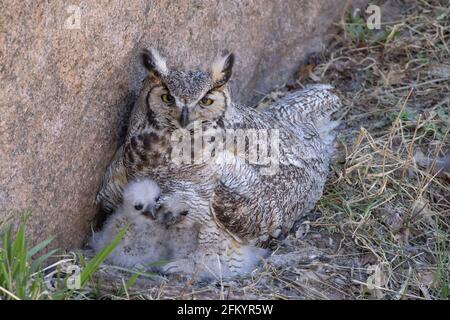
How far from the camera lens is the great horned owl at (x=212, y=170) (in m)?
3.46

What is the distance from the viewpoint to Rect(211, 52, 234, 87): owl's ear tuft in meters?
3.51

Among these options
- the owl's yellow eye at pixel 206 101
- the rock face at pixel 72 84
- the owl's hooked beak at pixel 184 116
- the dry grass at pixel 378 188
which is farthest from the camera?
the dry grass at pixel 378 188

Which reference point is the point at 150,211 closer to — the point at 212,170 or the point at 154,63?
the point at 212,170

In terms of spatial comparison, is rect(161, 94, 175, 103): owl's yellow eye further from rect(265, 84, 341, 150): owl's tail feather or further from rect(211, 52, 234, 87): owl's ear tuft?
rect(265, 84, 341, 150): owl's tail feather

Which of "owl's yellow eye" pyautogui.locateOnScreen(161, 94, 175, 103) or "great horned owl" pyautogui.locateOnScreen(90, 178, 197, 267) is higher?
"owl's yellow eye" pyautogui.locateOnScreen(161, 94, 175, 103)

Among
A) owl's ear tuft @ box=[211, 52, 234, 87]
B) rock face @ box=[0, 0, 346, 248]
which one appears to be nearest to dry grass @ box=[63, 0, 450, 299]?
rock face @ box=[0, 0, 346, 248]

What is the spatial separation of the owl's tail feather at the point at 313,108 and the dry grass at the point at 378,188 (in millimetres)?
127

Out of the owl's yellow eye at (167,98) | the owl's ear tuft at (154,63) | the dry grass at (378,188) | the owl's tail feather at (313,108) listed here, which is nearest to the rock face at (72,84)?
the owl's ear tuft at (154,63)

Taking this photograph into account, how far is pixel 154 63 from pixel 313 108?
1.45 metres

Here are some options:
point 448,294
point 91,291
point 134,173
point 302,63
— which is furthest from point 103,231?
point 302,63

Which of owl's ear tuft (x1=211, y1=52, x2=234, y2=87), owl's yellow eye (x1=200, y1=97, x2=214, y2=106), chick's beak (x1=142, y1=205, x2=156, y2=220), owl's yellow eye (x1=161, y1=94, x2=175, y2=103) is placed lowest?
chick's beak (x1=142, y1=205, x2=156, y2=220)

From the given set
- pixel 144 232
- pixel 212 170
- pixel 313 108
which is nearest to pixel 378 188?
pixel 313 108

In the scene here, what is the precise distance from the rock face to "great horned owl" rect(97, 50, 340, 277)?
0.17 metres

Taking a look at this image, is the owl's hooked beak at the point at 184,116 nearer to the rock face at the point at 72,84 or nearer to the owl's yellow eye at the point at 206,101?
the owl's yellow eye at the point at 206,101
